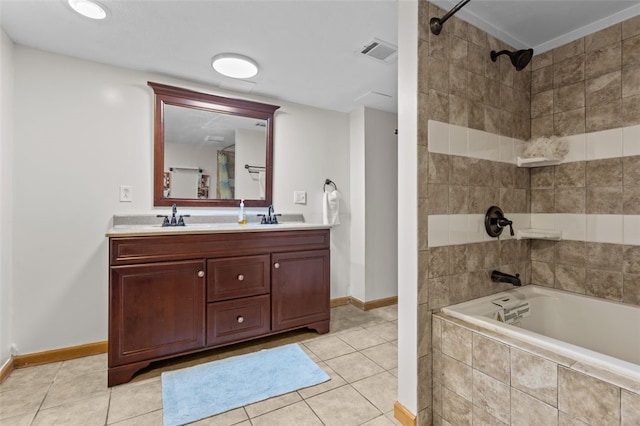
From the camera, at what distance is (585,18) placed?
1.77 metres

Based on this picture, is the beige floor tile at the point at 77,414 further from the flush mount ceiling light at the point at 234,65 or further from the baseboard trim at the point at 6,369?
the flush mount ceiling light at the point at 234,65

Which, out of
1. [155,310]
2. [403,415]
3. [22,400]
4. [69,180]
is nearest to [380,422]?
[403,415]

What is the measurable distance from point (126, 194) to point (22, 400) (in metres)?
1.36

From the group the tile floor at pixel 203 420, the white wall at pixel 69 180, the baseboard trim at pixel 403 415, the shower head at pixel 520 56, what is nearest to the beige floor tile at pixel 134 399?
the tile floor at pixel 203 420

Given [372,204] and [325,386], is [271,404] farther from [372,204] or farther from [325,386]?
[372,204]

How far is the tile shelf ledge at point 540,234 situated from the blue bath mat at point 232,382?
162 centimetres

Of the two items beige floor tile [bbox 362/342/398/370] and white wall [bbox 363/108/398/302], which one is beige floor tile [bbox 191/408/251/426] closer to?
beige floor tile [bbox 362/342/398/370]

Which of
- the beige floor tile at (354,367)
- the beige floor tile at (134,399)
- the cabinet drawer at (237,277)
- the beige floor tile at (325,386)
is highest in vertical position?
the cabinet drawer at (237,277)

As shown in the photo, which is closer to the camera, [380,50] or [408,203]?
[408,203]

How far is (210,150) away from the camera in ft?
8.46

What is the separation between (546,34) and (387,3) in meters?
1.21

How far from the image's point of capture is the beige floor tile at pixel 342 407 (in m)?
1.50

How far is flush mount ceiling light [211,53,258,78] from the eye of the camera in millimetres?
2064

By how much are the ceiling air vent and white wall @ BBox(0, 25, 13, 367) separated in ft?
7.44
